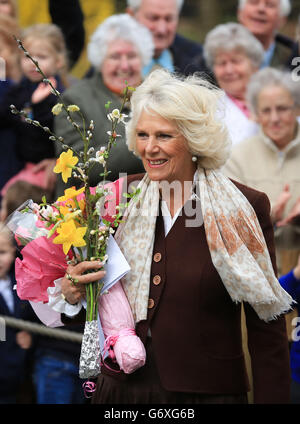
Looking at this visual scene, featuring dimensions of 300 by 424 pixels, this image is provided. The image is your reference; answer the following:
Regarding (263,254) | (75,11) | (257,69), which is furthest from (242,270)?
(75,11)

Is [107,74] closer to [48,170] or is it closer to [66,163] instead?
[48,170]

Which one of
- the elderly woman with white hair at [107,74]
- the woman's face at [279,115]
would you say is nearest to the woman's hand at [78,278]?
the elderly woman with white hair at [107,74]

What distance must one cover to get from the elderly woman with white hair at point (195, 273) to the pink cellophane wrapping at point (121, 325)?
0.16 ft

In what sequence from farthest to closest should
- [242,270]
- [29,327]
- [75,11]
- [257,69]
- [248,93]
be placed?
[75,11] → [257,69] → [248,93] → [29,327] → [242,270]

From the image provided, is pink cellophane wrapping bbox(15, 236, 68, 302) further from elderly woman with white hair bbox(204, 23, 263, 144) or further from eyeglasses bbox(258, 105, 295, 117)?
elderly woman with white hair bbox(204, 23, 263, 144)

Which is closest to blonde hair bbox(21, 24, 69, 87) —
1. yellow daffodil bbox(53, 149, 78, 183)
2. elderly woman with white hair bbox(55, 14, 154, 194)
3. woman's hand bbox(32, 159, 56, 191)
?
elderly woman with white hair bbox(55, 14, 154, 194)

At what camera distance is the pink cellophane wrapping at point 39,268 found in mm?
3039

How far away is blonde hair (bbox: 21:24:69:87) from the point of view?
5.34m

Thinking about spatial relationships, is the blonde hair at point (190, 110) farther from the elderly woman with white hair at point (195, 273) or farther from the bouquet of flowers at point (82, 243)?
the bouquet of flowers at point (82, 243)

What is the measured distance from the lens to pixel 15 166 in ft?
17.2

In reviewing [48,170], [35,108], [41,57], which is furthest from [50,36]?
[48,170]

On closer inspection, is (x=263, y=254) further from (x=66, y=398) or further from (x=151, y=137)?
(x=66, y=398)

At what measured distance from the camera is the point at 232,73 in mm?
5414

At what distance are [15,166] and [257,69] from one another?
176cm
